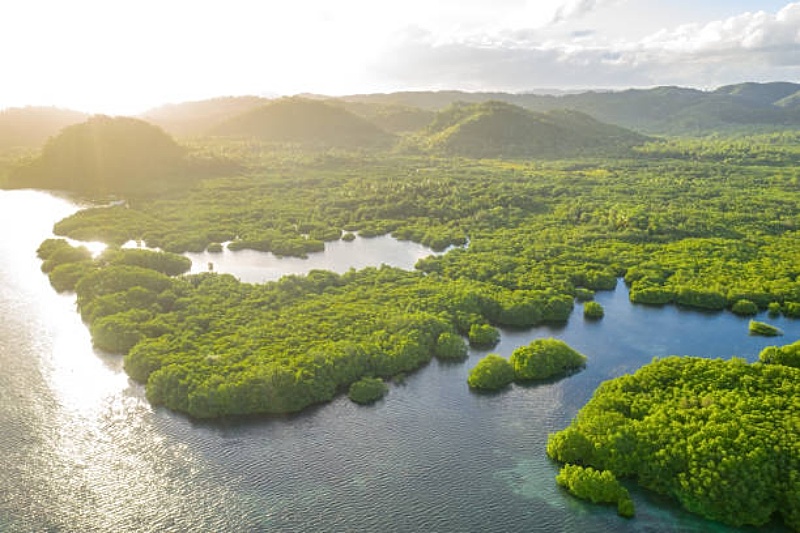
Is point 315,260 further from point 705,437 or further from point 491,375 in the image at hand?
point 705,437

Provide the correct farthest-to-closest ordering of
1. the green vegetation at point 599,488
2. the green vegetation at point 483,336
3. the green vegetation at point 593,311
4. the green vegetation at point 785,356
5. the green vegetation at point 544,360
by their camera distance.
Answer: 1. the green vegetation at point 593,311
2. the green vegetation at point 483,336
3. the green vegetation at point 544,360
4. the green vegetation at point 785,356
5. the green vegetation at point 599,488

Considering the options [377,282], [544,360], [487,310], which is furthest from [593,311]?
[377,282]

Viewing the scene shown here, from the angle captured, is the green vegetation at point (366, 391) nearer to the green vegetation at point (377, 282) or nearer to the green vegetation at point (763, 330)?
the green vegetation at point (377, 282)

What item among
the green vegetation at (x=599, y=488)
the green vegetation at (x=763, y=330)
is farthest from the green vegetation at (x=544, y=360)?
the green vegetation at (x=763, y=330)

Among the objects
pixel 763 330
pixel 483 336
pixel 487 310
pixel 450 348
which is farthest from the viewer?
pixel 487 310

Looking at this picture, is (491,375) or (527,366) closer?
(491,375)

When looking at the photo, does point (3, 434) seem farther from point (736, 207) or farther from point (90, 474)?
point (736, 207)

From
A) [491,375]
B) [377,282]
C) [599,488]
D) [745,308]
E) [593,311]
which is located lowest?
[599,488]
